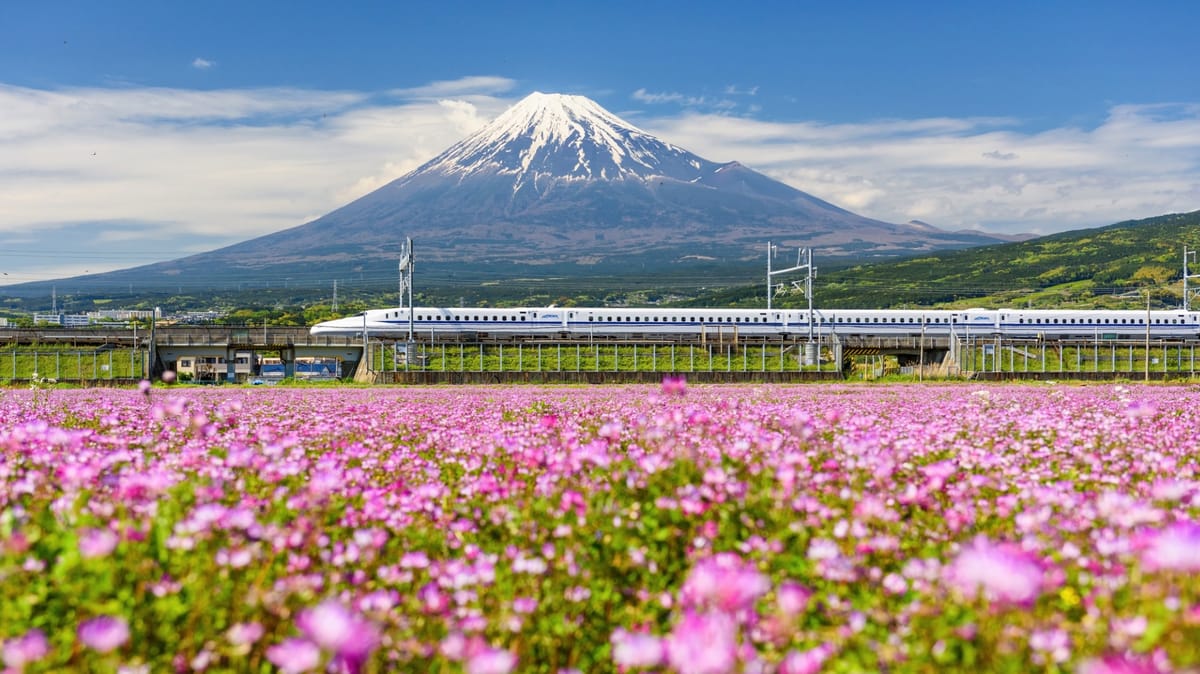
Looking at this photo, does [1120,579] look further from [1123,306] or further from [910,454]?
[1123,306]

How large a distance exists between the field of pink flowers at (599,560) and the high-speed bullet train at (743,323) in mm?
56763

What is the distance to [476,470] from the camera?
6.62m

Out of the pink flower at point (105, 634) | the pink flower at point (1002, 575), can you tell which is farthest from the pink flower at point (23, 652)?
the pink flower at point (1002, 575)

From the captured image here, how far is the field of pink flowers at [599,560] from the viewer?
2945mm

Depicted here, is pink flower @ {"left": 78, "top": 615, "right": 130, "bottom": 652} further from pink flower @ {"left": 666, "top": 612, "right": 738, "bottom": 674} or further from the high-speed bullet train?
the high-speed bullet train

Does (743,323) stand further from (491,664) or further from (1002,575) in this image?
(491,664)

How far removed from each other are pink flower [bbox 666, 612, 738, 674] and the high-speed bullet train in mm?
59886

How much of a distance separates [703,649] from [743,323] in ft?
227

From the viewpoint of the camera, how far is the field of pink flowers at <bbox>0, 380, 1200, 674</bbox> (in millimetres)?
2945

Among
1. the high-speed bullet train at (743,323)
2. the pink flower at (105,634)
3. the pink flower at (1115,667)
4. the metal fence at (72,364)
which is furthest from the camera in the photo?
the high-speed bullet train at (743,323)

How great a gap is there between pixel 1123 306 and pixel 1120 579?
176318 millimetres

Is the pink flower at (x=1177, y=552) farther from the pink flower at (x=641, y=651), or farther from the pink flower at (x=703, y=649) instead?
the pink flower at (x=641, y=651)

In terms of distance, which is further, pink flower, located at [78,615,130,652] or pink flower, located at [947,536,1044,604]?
pink flower, located at [78,615,130,652]

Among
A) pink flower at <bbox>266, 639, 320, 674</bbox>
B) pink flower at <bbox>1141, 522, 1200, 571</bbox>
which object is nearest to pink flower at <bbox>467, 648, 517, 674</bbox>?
pink flower at <bbox>266, 639, 320, 674</bbox>
